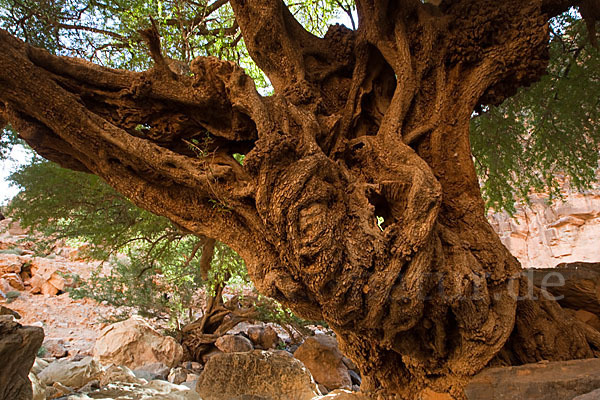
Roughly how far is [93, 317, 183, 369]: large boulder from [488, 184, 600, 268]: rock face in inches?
663

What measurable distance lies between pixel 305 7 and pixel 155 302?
9.10m

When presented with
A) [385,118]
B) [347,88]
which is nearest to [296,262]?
[385,118]

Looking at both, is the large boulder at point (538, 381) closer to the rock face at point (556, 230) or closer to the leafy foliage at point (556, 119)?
the leafy foliage at point (556, 119)

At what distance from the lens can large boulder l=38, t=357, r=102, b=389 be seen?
588 cm

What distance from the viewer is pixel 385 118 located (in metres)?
3.72

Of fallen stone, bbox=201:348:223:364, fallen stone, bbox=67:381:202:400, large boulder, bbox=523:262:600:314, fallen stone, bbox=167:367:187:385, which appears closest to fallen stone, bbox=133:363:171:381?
fallen stone, bbox=167:367:187:385

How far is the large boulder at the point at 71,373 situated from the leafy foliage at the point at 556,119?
8112 mm

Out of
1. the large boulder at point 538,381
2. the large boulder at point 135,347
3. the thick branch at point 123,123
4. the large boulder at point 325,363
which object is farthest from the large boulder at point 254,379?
the large boulder at point 538,381

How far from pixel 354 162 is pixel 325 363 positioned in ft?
18.8

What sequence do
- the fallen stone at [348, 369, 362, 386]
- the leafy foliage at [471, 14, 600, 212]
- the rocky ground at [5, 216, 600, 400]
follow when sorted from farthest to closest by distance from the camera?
the fallen stone at [348, 369, 362, 386]
the leafy foliage at [471, 14, 600, 212]
the rocky ground at [5, 216, 600, 400]

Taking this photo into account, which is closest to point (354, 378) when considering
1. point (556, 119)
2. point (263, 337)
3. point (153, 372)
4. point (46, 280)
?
point (263, 337)

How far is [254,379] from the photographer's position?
5.58 metres

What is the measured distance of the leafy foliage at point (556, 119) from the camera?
616cm

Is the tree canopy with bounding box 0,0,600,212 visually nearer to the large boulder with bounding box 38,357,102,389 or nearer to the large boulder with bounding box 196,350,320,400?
the large boulder with bounding box 38,357,102,389
